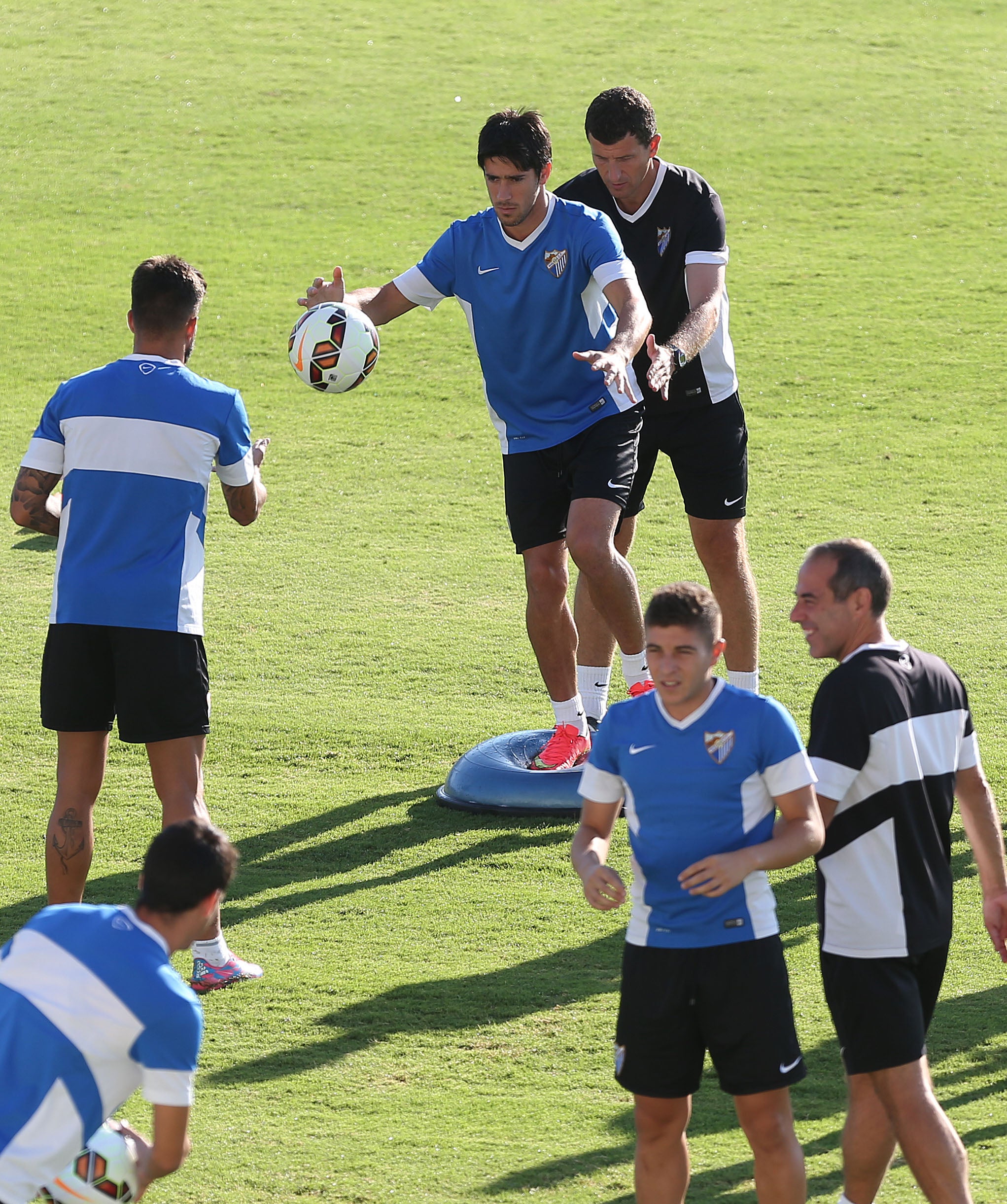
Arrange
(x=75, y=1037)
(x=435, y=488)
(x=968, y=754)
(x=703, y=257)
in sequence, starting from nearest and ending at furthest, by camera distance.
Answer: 1. (x=75, y=1037)
2. (x=968, y=754)
3. (x=703, y=257)
4. (x=435, y=488)

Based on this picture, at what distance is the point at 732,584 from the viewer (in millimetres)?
7207

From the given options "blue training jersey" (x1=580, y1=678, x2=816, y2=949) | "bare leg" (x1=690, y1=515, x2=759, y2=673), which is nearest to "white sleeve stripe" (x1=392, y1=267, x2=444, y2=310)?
"bare leg" (x1=690, y1=515, x2=759, y2=673)

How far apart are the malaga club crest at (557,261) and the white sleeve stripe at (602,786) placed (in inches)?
121

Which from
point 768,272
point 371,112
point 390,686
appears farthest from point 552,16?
point 390,686

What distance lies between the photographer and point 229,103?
22.8 meters

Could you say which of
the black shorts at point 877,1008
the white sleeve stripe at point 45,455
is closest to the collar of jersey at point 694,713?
the black shorts at point 877,1008

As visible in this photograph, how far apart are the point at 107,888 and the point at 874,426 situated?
9.29 metres

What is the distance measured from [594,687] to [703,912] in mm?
3685

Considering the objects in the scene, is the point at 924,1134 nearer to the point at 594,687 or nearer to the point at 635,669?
the point at 635,669

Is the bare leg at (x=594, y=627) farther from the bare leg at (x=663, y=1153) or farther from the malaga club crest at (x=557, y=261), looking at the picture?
the bare leg at (x=663, y=1153)

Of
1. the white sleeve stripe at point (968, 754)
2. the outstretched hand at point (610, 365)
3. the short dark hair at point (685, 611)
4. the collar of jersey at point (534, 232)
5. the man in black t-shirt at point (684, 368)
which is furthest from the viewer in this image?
the man in black t-shirt at point (684, 368)

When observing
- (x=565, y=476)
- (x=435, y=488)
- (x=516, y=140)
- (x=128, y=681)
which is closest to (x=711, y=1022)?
(x=128, y=681)

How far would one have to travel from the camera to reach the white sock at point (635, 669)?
6887 millimetres

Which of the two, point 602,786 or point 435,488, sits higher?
point 602,786
